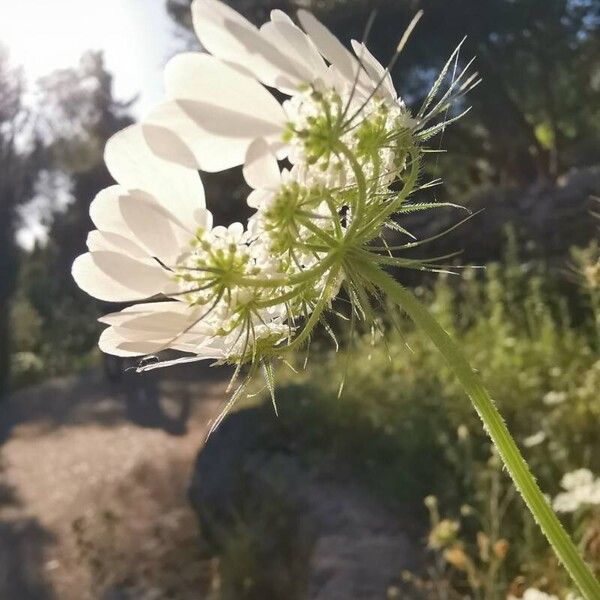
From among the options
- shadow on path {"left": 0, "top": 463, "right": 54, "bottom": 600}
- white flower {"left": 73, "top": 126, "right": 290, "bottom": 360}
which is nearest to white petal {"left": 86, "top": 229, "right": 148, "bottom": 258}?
white flower {"left": 73, "top": 126, "right": 290, "bottom": 360}

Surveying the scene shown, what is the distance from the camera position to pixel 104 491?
5602 millimetres

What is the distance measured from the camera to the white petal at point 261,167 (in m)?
0.44

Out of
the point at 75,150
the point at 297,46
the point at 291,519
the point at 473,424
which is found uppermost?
the point at 75,150

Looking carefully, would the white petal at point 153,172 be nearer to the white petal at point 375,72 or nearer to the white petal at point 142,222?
the white petal at point 142,222

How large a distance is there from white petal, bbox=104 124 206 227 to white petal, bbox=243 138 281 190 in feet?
0.12

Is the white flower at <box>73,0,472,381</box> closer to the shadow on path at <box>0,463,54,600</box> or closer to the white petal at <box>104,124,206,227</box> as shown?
the white petal at <box>104,124,206,227</box>

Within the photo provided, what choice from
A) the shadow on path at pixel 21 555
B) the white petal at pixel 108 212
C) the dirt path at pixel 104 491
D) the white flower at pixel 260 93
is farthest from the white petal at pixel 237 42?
the shadow on path at pixel 21 555

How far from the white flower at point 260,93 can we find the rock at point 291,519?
84.7 inches

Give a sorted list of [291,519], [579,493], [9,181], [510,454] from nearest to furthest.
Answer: [510,454] < [579,493] < [291,519] < [9,181]

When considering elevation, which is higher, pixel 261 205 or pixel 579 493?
pixel 261 205

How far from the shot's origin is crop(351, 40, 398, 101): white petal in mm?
499

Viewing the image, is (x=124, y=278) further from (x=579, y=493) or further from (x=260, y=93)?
(x=579, y=493)

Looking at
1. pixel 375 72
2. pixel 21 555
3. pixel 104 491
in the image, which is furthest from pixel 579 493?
pixel 104 491

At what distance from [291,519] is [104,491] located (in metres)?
2.57
